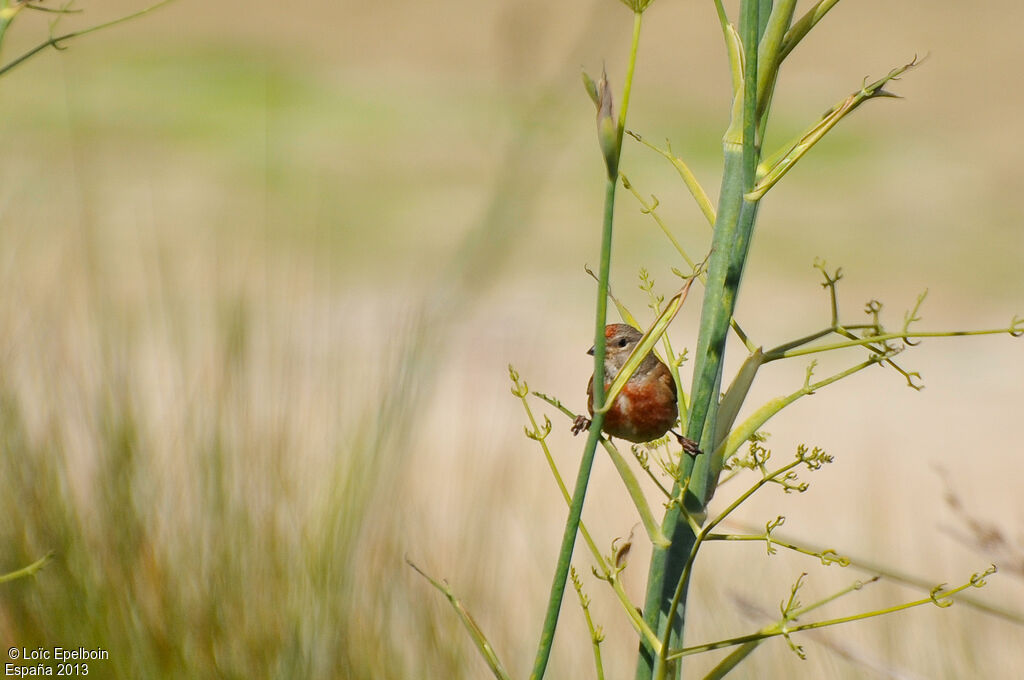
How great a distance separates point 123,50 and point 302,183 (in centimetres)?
310

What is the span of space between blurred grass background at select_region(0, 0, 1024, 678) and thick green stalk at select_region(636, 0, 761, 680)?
22 centimetres

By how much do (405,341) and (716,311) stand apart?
497mm

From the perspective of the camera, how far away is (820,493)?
4211mm

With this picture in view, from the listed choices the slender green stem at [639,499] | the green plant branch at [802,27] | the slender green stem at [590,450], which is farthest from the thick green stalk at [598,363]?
the green plant branch at [802,27]

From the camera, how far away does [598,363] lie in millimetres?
779

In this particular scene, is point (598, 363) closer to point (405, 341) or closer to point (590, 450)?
point (590, 450)

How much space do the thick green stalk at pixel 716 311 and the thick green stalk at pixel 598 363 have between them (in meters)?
0.11

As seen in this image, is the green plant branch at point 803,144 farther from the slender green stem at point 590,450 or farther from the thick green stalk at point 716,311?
the slender green stem at point 590,450

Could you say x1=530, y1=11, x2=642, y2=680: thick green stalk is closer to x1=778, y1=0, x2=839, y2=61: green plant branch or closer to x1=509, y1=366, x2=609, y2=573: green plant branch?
x1=509, y1=366, x2=609, y2=573: green plant branch

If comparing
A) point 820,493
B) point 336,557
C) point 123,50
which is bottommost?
point 820,493

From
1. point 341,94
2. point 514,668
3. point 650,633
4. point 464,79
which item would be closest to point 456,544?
point 514,668

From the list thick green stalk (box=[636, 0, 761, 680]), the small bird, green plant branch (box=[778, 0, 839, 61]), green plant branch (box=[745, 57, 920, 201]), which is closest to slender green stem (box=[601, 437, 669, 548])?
thick green stalk (box=[636, 0, 761, 680])

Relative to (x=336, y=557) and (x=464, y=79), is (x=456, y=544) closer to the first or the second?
(x=336, y=557)

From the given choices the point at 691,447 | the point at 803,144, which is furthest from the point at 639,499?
the point at 803,144
